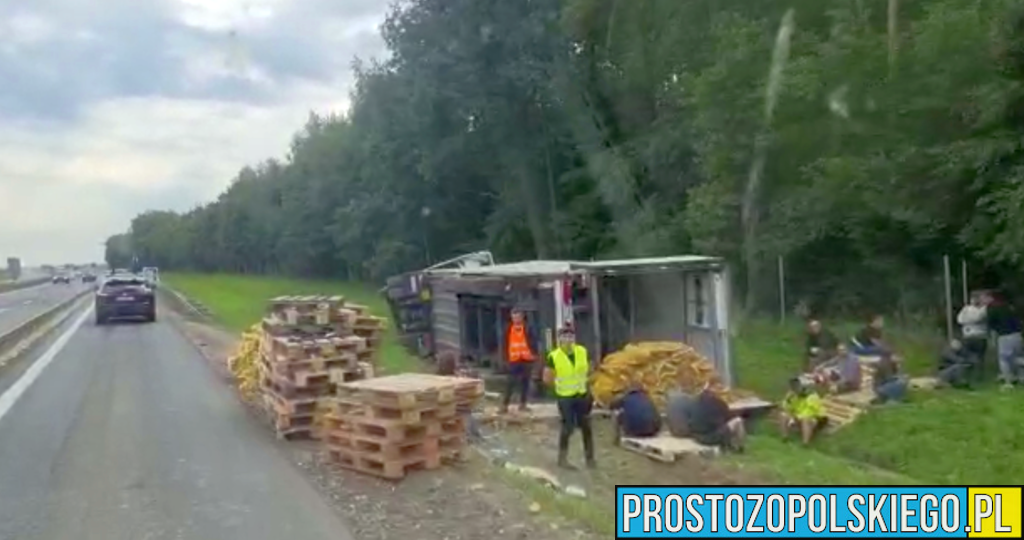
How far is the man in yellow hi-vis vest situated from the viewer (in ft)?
42.7

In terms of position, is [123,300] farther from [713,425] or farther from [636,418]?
[713,425]

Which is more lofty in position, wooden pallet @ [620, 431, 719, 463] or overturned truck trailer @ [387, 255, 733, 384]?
overturned truck trailer @ [387, 255, 733, 384]

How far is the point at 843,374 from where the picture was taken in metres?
17.8

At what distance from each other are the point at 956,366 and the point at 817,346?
2.59 metres

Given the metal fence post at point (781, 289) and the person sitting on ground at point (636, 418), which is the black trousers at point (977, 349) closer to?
the person sitting on ground at point (636, 418)

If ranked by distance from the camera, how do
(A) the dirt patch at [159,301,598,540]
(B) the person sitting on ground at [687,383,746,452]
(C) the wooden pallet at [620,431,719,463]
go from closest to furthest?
(A) the dirt patch at [159,301,598,540], (C) the wooden pallet at [620,431,719,463], (B) the person sitting on ground at [687,383,746,452]

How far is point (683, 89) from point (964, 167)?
15.1m

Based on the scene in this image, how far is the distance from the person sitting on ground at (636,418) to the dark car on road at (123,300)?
94.1ft

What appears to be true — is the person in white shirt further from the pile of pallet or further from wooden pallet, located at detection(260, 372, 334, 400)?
wooden pallet, located at detection(260, 372, 334, 400)

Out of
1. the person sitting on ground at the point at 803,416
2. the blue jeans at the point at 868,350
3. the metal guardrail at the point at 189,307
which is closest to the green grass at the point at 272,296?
the metal guardrail at the point at 189,307

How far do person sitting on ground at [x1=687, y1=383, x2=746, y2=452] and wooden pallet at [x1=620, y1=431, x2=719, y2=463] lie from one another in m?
0.17

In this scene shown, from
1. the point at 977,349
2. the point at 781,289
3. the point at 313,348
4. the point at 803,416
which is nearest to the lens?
the point at 313,348

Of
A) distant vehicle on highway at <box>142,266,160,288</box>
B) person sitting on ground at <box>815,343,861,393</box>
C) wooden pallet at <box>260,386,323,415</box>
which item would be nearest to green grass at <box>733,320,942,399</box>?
person sitting on ground at <box>815,343,861,393</box>

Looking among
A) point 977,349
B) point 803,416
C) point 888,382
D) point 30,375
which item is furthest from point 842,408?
point 30,375
